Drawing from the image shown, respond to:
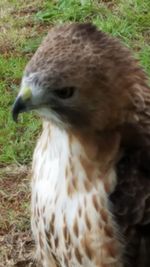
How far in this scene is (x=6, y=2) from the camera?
7.99m

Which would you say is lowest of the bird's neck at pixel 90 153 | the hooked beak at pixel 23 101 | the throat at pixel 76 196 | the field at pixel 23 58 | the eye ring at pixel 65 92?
the field at pixel 23 58

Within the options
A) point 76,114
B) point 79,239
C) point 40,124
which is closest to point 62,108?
point 76,114

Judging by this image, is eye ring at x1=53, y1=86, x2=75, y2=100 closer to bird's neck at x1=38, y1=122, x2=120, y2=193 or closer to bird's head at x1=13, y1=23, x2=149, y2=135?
bird's head at x1=13, y1=23, x2=149, y2=135

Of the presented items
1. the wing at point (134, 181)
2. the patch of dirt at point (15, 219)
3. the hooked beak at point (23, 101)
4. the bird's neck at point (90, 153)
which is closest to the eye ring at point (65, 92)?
the hooked beak at point (23, 101)

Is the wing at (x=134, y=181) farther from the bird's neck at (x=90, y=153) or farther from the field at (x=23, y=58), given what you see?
the field at (x=23, y=58)

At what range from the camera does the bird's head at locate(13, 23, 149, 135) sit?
3.48 metres

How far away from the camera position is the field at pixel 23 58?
5524 mm

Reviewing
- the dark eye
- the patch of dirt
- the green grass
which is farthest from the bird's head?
the green grass

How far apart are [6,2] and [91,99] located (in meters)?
4.64

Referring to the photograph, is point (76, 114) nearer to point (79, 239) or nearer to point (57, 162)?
point (57, 162)

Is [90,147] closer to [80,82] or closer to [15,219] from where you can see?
[80,82]

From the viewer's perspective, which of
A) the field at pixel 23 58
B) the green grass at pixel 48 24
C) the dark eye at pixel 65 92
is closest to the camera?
Answer: the dark eye at pixel 65 92

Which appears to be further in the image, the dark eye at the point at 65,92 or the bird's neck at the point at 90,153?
the bird's neck at the point at 90,153

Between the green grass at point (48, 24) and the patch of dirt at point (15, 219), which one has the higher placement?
the green grass at point (48, 24)
